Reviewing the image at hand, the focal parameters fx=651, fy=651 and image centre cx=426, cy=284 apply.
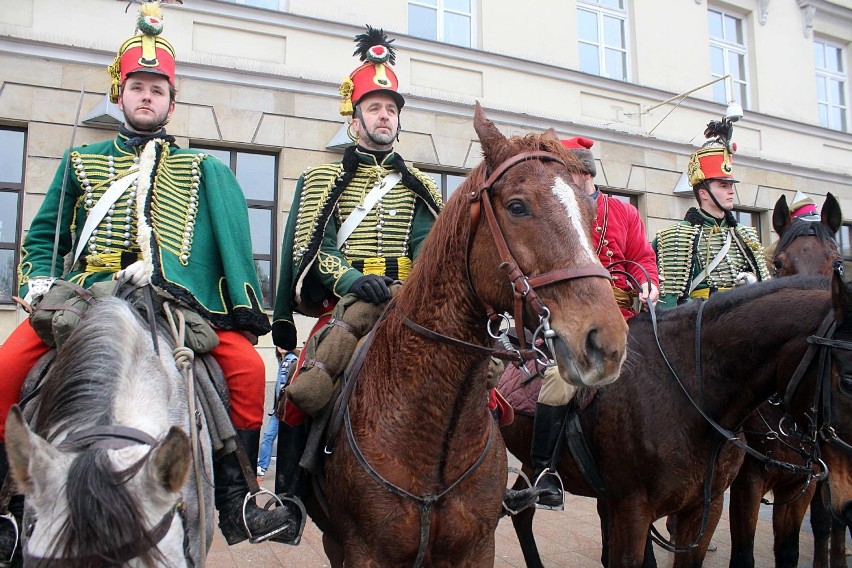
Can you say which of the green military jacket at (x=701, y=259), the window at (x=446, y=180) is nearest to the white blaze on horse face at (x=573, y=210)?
the green military jacket at (x=701, y=259)

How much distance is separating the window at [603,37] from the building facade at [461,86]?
30mm

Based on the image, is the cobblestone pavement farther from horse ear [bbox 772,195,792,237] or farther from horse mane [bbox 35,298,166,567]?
horse mane [bbox 35,298,166,567]

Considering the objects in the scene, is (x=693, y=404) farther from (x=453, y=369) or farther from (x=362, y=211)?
(x=362, y=211)

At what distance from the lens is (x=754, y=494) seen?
4.16 metres

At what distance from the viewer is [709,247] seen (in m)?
5.43

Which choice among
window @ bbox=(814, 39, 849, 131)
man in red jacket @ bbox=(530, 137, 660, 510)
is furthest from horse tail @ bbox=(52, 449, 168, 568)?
window @ bbox=(814, 39, 849, 131)

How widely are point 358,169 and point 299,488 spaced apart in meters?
1.61

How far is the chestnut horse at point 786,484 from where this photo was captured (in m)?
4.11

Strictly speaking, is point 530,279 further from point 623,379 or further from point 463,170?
point 463,170

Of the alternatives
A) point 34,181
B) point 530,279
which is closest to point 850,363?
point 530,279

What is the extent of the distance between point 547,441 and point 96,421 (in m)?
2.61

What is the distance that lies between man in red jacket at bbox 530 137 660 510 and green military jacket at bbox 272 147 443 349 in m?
0.85

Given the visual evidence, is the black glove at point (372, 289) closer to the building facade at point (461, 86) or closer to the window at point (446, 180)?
the building facade at point (461, 86)

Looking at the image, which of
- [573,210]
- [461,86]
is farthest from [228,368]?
[461,86]
